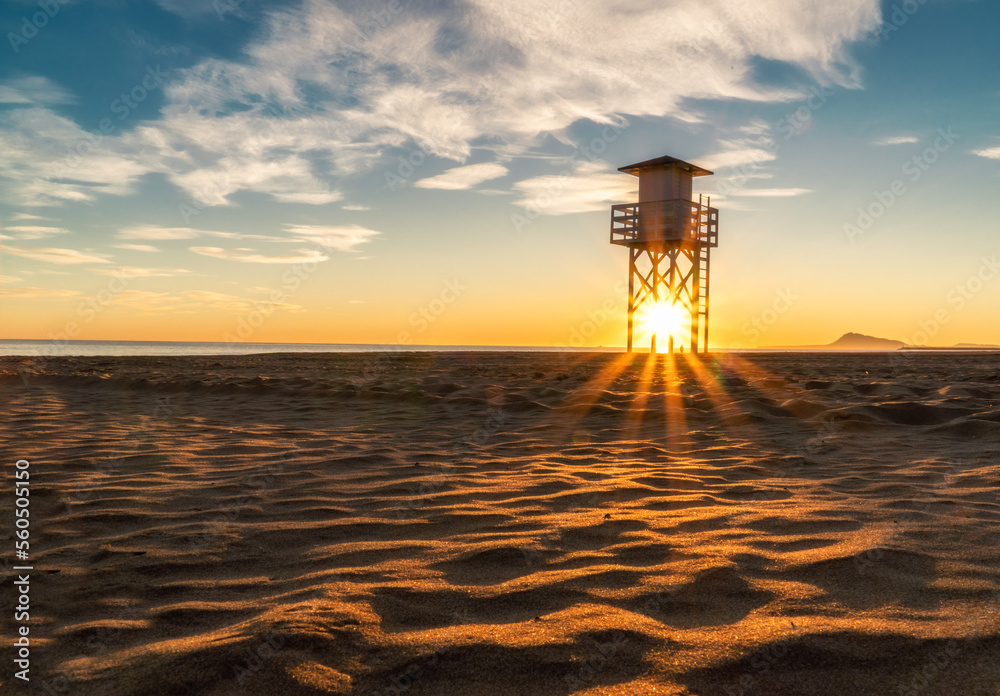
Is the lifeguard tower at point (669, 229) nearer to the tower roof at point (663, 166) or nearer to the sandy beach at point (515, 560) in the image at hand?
the tower roof at point (663, 166)

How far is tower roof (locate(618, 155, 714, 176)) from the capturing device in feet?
67.5

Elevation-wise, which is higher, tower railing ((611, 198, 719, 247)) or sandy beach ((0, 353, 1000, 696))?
tower railing ((611, 198, 719, 247))

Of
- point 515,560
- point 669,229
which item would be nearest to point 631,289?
point 669,229

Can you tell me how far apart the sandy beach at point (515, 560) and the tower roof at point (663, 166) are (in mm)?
16593

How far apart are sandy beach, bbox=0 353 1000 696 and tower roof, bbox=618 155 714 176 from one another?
1659 cm

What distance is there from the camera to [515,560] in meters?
2.42

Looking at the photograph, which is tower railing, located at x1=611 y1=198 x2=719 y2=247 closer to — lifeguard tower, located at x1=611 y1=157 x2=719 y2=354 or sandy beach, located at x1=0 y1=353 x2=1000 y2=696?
lifeguard tower, located at x1=611 y1=157 x2=719 y2=354

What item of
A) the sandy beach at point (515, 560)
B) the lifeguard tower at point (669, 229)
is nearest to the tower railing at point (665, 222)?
the lifeguard tower at point (669, 229)

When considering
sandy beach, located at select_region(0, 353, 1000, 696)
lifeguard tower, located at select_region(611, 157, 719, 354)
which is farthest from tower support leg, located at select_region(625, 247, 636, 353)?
sandy beach, located at select_region(0, 353, 1000, 696)

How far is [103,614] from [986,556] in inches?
125

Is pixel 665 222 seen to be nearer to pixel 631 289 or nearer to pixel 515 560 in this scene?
pixel 631 289

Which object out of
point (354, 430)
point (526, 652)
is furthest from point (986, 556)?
point (354, 430)

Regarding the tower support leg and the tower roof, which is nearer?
the tower roof

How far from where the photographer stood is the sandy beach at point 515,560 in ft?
5.28
